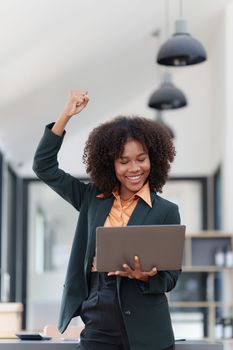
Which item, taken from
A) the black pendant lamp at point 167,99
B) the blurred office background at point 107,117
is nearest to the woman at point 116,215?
the blurred office background at point 107,117

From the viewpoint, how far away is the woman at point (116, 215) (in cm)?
215

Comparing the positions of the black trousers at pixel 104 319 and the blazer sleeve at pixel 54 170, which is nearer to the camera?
the black trousers at pixel 104 319

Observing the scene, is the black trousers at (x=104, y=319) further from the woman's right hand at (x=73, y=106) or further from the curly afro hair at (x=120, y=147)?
the woman's right hand at (x=73, y=106)

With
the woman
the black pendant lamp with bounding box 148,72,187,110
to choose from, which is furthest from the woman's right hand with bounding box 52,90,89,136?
the black pendant lamp with bounding box 148,72,187,110

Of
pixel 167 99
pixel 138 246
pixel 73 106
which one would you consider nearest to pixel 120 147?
pixel 73 106

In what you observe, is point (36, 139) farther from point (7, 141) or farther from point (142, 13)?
point (142, 13)

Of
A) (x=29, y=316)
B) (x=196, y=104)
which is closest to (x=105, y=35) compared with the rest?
(x=196, y=104)

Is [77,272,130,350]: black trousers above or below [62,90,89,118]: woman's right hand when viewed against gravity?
below

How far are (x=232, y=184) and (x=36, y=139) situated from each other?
2044 mm

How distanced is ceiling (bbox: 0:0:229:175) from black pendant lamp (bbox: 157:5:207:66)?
2.49 ft

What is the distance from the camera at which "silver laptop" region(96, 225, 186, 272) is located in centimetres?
211

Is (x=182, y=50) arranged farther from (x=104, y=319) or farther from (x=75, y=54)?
(x=104, y=319)

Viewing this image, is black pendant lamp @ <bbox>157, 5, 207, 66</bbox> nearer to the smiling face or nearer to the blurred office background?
the blurred office background

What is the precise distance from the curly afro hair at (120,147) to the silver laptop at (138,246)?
22 centimetres
